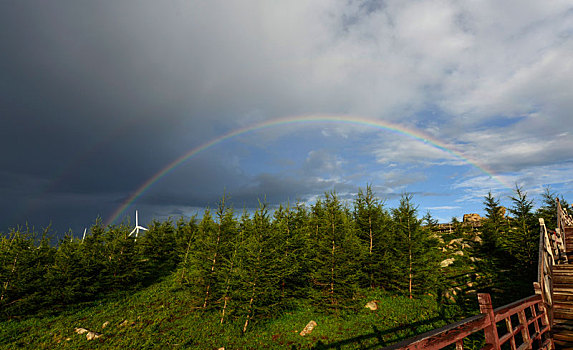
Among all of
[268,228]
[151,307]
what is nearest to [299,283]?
[268,228]

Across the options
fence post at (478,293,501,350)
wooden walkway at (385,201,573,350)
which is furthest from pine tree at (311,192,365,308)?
fence post at (478,293,501,350)

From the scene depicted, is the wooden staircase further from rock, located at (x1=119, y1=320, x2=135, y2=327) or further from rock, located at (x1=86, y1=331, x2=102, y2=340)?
rock, located at (x1=86, y1=331, x2=102, y2=340)

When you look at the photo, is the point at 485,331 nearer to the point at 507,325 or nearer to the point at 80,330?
the point at 507,325

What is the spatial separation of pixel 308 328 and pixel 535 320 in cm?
1068

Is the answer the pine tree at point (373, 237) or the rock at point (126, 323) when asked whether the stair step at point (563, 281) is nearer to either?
the pine tree at point (373, 237)

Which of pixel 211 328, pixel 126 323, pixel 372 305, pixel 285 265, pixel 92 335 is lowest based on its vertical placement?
pixel 92 335

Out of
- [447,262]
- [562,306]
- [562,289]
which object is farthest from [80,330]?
[447,262]

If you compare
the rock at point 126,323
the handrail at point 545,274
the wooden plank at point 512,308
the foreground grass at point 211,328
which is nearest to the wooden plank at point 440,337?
the wooden plank at point 512,308

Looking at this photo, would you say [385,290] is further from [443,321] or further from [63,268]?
[63,268]

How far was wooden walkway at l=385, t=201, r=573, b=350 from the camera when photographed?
361cm

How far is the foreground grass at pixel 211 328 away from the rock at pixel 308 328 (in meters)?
0.31

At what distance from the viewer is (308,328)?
14578mm

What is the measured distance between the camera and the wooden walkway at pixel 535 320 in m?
3.61

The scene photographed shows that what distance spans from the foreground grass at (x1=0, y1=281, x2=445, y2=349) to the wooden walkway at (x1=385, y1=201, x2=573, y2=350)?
17.1 ft
